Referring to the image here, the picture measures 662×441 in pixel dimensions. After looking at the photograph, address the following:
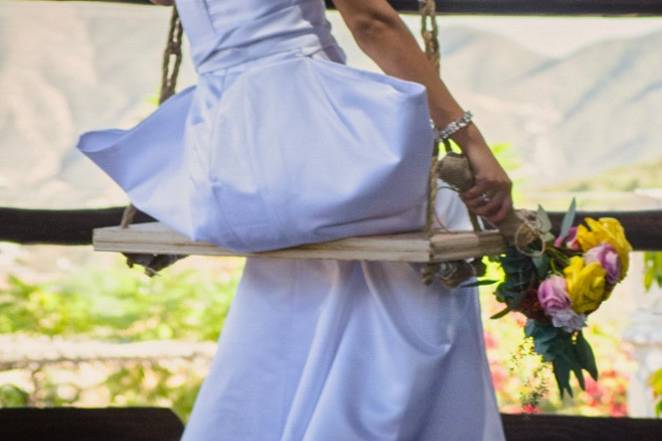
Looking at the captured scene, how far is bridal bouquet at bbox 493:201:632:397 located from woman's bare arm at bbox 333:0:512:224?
14cm

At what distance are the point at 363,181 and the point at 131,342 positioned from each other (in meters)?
4.17

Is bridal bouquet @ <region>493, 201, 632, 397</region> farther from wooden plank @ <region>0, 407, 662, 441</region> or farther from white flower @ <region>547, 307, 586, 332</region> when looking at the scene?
wooden plank @ <region>0, 407, 662, 441</region>

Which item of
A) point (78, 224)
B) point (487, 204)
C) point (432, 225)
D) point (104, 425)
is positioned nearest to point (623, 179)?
point (78, 224)

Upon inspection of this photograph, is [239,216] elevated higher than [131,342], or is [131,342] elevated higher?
[239,216]

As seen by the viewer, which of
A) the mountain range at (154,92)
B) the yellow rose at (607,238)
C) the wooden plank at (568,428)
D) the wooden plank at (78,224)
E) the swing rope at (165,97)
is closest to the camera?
the yellow rose at (607,238)

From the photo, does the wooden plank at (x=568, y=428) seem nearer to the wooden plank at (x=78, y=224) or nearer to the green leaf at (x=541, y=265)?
the wooden plank at (x=78, y=224)

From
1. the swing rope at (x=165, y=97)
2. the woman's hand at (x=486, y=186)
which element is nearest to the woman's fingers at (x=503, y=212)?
the woman's hand at (x=486, y=186)

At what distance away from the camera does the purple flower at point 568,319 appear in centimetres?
258

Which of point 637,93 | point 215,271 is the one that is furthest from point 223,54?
point 637,93

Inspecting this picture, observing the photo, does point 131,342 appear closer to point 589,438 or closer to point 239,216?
point 589,438

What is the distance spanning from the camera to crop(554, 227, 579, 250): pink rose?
2.70 metres

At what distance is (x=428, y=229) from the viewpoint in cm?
238

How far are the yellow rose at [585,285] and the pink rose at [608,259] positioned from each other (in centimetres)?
1

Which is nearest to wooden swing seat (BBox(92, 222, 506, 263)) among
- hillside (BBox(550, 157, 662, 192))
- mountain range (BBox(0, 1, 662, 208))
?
mountain range (BBox(0, 1, 662, 208))
